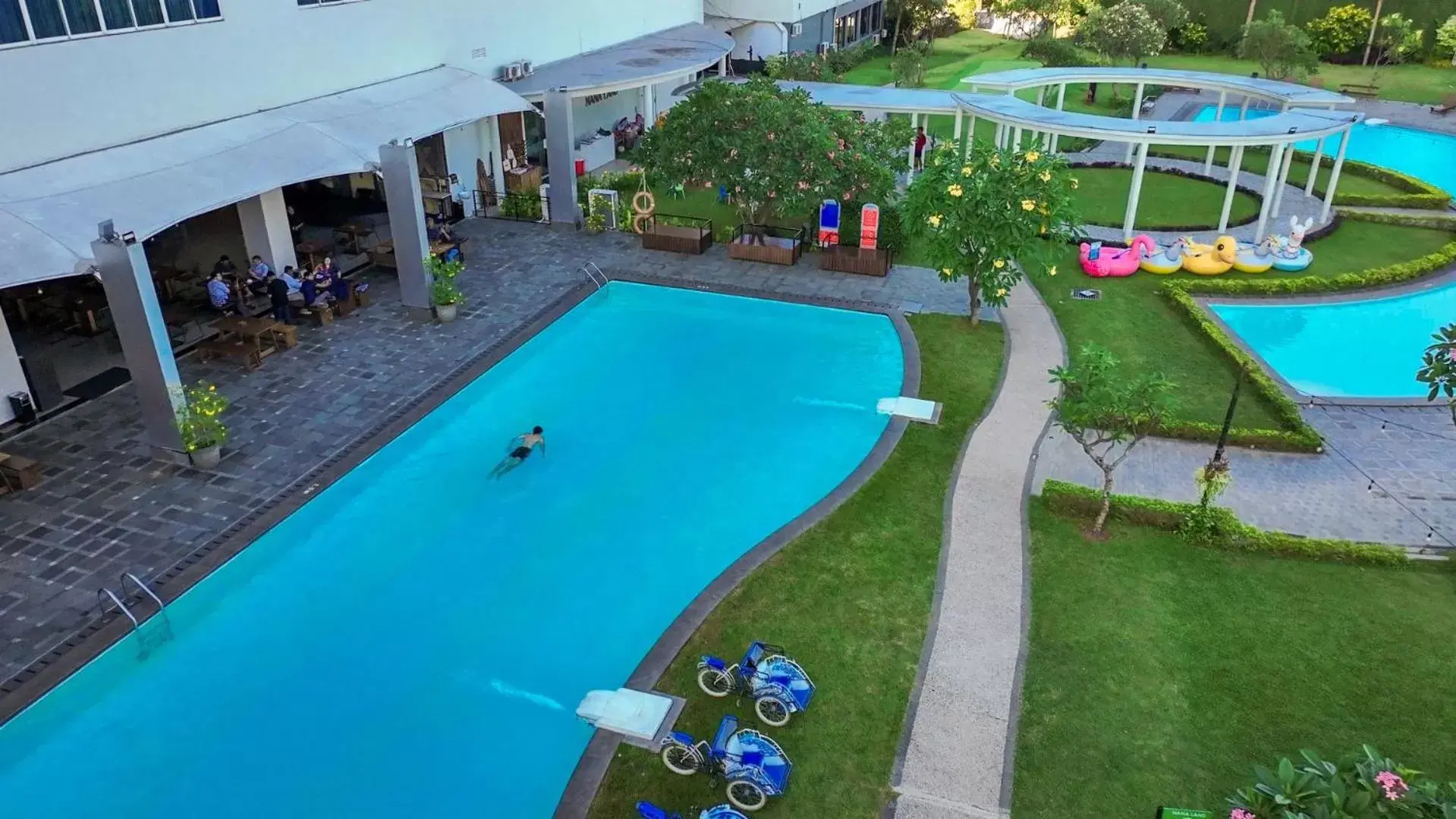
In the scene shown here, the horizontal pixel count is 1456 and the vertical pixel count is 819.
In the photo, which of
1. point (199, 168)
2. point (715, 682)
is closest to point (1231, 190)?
point (715, 682)

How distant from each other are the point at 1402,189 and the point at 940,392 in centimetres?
2199

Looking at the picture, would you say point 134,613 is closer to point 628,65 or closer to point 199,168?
point 199,168

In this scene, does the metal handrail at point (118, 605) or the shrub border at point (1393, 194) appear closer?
the metal handrail at point (118, 605)

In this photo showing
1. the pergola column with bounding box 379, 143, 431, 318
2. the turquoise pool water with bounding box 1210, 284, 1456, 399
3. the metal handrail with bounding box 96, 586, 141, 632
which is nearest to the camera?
the metal handrail with bounding box 96, 586, 141, 632

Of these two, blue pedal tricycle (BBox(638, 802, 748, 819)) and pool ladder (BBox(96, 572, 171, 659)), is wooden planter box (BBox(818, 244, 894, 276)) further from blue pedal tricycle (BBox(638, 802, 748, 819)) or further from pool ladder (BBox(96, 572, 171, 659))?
pool ladder (BBox(96, 572, 171, 659))

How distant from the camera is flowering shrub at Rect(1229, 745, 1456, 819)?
20.7 feet

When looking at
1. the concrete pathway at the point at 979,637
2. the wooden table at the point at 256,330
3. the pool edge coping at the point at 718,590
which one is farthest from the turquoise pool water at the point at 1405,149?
the wooden table at the point at 256,330

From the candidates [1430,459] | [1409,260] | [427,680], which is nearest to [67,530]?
[427,680]

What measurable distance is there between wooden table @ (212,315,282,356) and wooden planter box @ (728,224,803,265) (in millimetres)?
10710

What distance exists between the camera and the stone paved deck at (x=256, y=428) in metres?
12.3

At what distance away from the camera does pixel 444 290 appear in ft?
64.5

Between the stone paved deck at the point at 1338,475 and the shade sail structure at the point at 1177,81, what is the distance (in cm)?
1538

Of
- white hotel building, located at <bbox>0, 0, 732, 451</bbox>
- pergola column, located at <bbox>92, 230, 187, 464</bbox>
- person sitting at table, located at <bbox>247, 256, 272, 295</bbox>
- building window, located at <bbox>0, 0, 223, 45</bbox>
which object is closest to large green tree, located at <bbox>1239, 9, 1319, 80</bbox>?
white hotel building, located at <bbox>0, 0, 732, 451</bbox>

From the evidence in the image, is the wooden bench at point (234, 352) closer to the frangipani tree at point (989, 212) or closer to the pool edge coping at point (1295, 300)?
the frangipani tree at point (989, 212)
